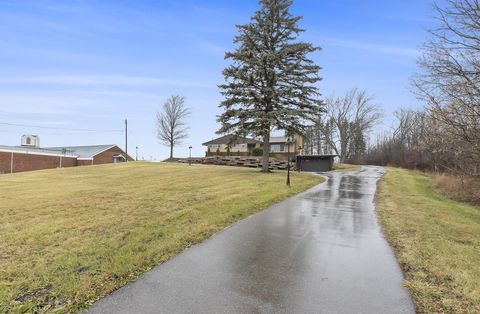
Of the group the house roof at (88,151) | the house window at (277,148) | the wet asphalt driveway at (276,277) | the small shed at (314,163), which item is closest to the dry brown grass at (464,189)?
the wet asphalt driveway at (276,277)

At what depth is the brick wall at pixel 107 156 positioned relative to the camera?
180ft

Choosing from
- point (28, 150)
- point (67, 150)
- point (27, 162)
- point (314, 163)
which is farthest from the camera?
point (67, 150)

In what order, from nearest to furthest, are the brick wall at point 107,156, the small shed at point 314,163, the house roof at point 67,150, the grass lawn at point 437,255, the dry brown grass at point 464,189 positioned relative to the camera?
the grass lawn at point 437,255, the dry brown grass at point 464,189, the small shed at point 314,163, the house roof at point 67,150, the brick wall at point 107,156

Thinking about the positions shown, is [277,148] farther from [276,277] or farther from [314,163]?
[276,277]

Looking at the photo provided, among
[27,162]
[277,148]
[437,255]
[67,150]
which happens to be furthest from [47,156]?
[437,255]

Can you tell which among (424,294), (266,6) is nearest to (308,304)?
(424,294)

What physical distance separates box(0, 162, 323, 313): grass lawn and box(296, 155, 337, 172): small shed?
21254 millimetres

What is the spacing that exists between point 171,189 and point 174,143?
133 feet

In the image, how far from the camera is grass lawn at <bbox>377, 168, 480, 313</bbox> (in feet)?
13.7

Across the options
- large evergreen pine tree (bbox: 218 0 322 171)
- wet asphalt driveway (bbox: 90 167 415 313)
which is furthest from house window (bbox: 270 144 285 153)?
wet asphalt driveway (bbox: 90 167 415 313)

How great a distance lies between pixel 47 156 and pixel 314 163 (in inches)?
1565

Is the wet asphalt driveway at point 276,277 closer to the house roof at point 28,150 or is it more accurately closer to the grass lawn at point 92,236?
the grass lawn at point 92,236

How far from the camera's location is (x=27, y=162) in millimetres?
46500

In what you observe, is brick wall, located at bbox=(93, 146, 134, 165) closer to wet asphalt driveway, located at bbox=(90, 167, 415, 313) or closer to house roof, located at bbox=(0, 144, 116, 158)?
house roof, located at bbox=(0, 144, 116, 158)
